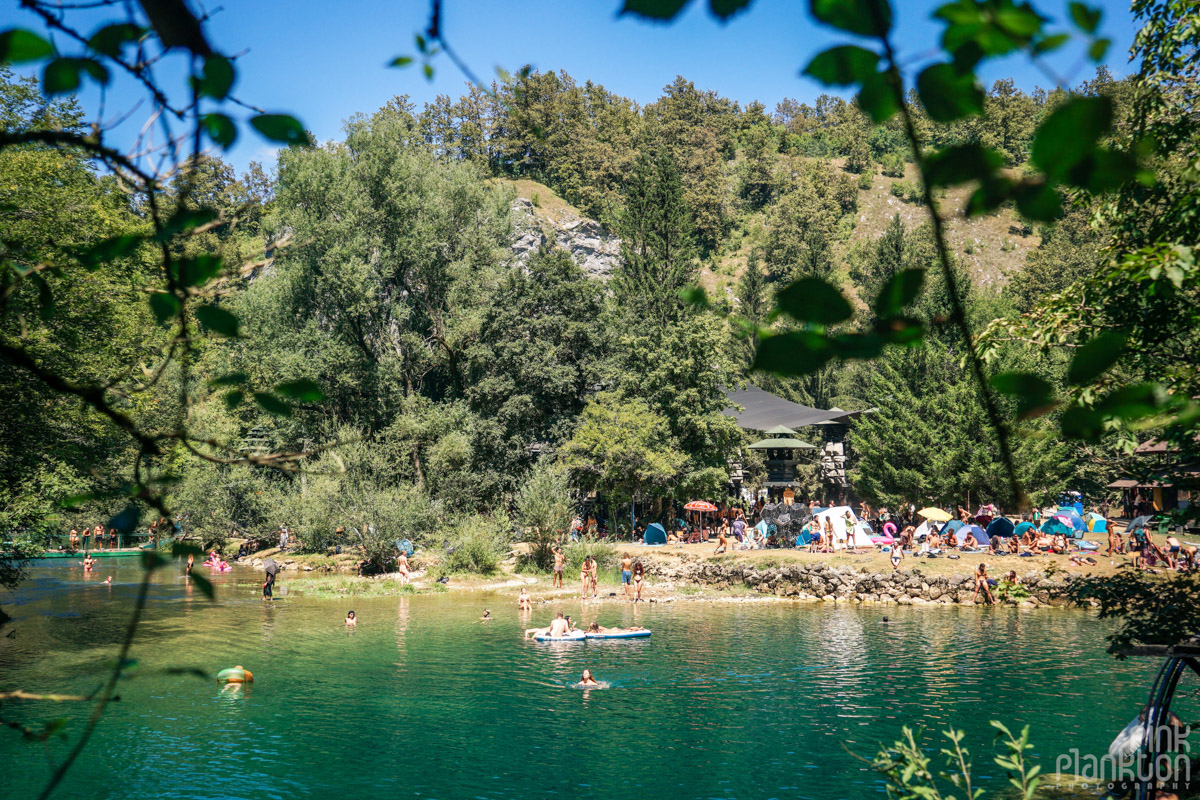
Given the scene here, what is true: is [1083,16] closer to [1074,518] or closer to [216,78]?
[216,78]

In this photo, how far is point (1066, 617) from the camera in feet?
77.0

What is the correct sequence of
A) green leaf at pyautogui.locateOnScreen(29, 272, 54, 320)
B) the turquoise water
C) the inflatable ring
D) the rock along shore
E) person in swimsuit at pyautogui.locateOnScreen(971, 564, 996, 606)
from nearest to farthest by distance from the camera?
green leaf at pyautogui.locateOnScreen(29, 272, 54, 320)
the turquoise water
the inflatable ring
person in swimsuit at pyautogui.locateOnScreen(971, 564, 996, 606)
the rock along shore

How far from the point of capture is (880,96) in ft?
3.18

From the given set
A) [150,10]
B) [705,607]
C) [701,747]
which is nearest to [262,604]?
[705,607]

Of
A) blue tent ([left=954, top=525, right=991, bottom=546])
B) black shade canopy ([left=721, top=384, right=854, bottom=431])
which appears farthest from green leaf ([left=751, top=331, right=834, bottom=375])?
black shade canopy ([left=721, top=384, right=854, bottom=431])

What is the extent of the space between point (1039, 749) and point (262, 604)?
74.0 feet

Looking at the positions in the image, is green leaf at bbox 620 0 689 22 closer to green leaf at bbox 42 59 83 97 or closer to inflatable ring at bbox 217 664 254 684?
green leaf at bbox 42 59 83 97

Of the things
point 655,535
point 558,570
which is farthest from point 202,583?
point 655,535

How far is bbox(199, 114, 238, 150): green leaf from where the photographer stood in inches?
59.9

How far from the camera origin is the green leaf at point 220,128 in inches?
59.9

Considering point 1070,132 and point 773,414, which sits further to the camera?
point 773,414

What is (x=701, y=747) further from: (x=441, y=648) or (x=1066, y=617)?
(x=1066, y=617)

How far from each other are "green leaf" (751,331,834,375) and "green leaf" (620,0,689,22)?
38 centimetres

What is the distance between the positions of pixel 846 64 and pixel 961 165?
20 centimetres
